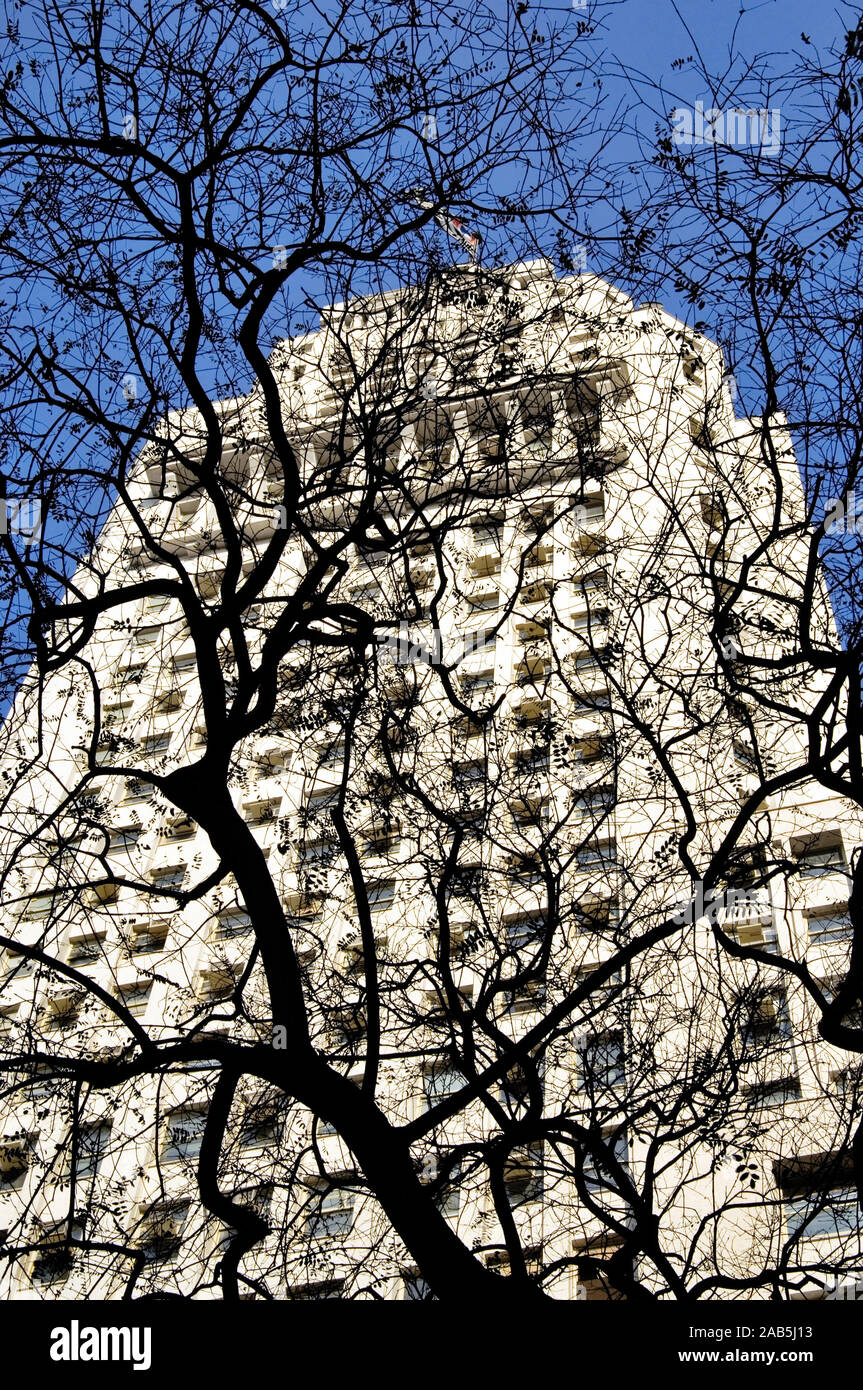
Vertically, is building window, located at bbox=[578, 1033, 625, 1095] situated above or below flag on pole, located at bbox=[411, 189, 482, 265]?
below

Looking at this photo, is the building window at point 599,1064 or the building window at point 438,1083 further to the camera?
the building window at point 438,1083

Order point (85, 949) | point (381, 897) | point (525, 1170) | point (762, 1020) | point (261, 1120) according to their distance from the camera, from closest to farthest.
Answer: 1. point (762, 1020)
2. point (261, 1120)
3. point (525, 1170)
4. point (85, 949)
5. point (381, 897)

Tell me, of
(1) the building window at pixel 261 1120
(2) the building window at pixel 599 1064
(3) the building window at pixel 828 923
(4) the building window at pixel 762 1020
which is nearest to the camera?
(2) the building window at pixel 599 1064

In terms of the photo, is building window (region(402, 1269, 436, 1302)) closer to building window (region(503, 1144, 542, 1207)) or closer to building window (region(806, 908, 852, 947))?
building window (region(503, 1144, 542, 1207))

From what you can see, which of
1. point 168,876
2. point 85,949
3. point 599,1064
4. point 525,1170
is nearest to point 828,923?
point 525,1170

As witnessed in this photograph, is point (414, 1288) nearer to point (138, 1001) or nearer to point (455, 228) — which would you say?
point (455, 228)

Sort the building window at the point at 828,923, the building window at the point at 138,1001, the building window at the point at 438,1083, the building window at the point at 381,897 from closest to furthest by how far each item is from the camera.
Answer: the building window at the point at 438,1083 → the building window at the point at 381,897 → the building window at the point at 828,923 → the building window at the point at 138,1001

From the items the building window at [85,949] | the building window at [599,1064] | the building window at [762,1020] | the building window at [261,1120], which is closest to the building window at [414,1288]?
the building window at [261,1120]

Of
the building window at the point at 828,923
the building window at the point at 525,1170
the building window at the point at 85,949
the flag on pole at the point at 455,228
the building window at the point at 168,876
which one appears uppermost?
the building window at the point at 168,876

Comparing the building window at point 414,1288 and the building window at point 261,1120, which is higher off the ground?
the building window at point 261,1120

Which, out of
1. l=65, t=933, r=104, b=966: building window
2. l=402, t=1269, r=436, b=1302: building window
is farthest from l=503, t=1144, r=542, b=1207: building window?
l=65, t=933, r=104, b=966: building window

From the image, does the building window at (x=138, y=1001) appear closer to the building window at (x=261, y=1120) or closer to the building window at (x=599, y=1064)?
the building window at (x=261, y=1120)

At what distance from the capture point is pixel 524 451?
33.7ft

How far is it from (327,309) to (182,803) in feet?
13.5
